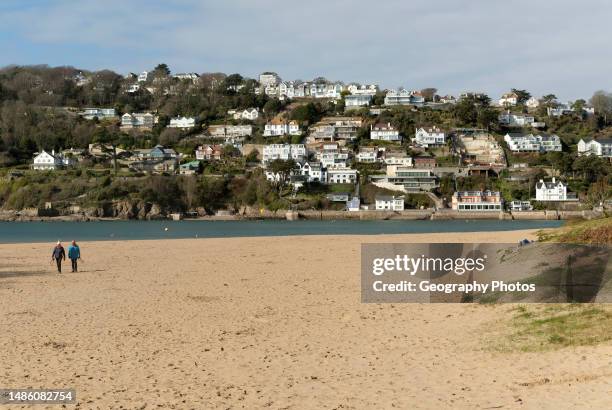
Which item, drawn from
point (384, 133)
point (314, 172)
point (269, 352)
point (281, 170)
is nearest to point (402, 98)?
point (384, 133)

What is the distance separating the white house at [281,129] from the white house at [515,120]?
1392 inches

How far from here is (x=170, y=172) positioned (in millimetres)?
87438

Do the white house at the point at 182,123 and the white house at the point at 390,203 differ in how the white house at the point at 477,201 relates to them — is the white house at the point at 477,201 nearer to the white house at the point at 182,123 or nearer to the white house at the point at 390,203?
the white house at the point at 390,203

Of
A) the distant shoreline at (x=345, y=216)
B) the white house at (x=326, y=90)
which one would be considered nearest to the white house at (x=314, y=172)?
the distant shoreline at (x=345, y=216)

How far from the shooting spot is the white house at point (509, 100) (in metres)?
124

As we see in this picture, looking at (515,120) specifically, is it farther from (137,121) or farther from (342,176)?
(137,121)

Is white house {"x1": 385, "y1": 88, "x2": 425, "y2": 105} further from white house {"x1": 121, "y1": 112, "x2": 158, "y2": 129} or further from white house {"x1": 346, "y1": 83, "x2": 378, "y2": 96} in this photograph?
white house {"x1": 121, "y1": 112, "x2": 158, "y2": 129}

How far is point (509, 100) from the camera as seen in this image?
126812 millimetres

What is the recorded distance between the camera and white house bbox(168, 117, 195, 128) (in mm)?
114188

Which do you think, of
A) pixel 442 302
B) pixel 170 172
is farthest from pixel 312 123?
pixel 442 302

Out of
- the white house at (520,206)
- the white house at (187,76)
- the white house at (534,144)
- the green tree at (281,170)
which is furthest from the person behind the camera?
the white house at (187,76)

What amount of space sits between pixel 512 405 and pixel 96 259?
754 inches

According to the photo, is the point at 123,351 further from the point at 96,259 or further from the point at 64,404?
the point at 96,259

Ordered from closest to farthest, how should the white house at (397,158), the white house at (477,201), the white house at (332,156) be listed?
the white house at (477,201)
the white house at (397,158)
the white house at (332,156)
